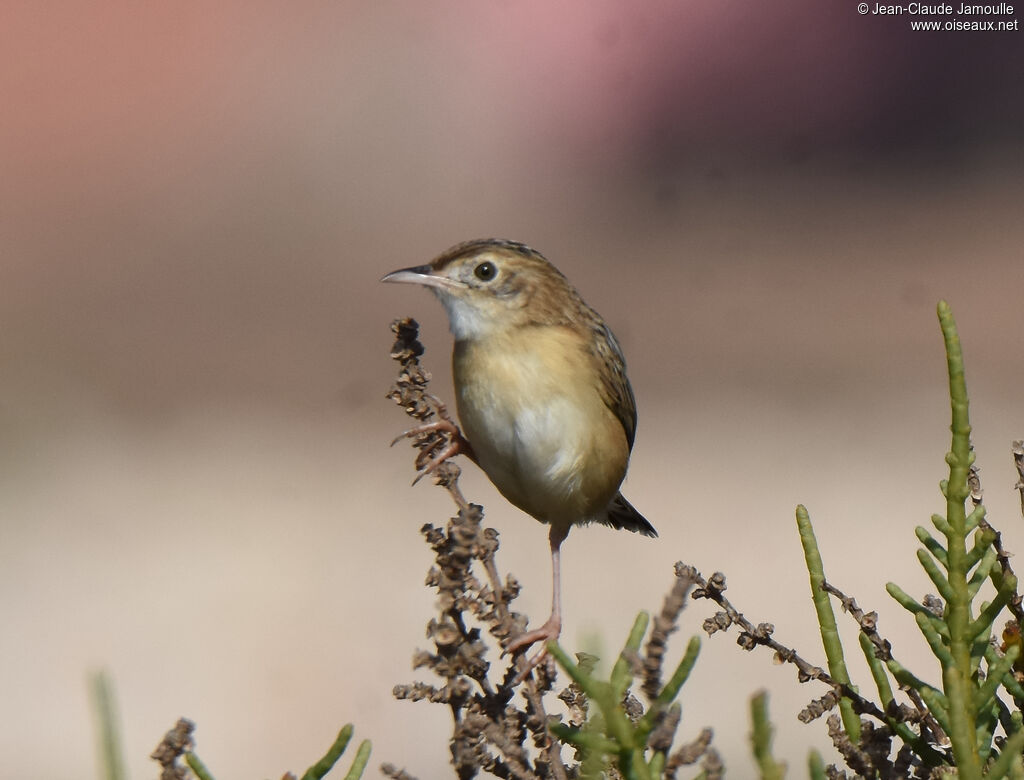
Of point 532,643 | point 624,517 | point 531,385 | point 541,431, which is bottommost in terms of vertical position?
point 532,643

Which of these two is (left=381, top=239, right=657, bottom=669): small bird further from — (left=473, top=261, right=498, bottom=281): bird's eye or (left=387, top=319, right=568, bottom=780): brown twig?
(left=387, top=319, right=568, bottom=780): brown twig

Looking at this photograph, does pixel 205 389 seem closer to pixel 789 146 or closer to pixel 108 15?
pixel 108 15

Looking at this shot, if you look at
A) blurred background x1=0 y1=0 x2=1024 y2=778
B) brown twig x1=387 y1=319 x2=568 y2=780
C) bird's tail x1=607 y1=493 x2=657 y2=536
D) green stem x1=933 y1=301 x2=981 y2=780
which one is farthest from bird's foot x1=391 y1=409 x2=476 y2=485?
blurred background x1=0 y1=0 x2=1024 y2=778

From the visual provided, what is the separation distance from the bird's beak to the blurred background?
4.46 m

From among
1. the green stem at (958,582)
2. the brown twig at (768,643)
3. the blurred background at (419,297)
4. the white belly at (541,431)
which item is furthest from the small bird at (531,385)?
the blurred background at (419,297)

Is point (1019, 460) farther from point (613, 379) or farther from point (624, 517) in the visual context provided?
point (624, 517)

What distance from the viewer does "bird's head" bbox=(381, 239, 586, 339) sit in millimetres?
4504

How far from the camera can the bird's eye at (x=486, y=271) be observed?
14.9ft

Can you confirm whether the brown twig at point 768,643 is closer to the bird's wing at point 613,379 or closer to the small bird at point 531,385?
the small bird at point 531,385

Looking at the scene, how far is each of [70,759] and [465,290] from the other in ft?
15.5

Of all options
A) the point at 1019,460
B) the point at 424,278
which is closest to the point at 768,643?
the point at 1019,460

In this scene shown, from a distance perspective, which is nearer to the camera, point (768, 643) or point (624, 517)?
point (768, 643)

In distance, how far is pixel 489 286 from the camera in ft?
15.0

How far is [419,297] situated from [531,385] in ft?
28.9
